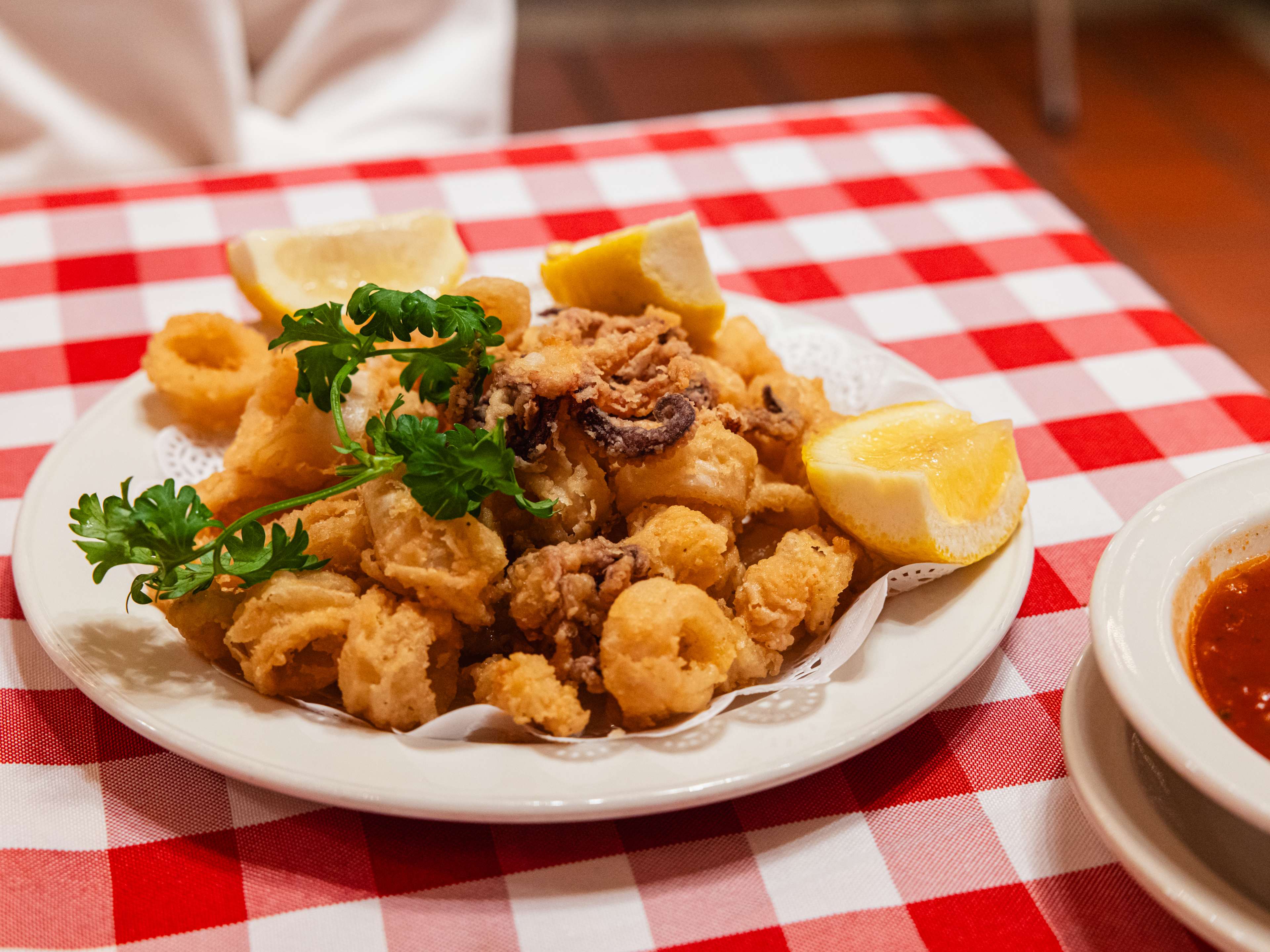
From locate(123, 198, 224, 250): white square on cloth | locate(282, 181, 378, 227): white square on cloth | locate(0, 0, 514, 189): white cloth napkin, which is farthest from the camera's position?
locate(0, 0, 514, 189): white cloth napkin

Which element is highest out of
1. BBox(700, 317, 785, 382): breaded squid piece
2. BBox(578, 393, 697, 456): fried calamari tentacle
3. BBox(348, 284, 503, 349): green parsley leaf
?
BBox(348, 284, 503, 349): green parsley leaf

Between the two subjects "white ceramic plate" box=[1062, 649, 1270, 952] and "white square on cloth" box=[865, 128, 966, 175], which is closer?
"white ceramic plate" box=[1062, 649, 1270, 952]

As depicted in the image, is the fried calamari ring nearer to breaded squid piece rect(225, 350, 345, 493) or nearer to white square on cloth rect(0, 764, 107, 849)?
breaded squid piece rect(225, 350, 345, 493)

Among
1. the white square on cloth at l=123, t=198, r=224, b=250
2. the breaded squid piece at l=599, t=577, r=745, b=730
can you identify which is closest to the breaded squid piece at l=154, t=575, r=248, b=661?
the breaded squid piece at l=599, t=577, r=745, b=730

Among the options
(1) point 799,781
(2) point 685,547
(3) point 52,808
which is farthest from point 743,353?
(3) point 52,808

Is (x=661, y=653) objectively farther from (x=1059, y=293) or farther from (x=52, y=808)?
(x=1059, y=293)

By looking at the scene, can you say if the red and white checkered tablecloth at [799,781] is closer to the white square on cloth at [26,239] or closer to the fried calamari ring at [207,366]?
the white square on cloth at [26,239]

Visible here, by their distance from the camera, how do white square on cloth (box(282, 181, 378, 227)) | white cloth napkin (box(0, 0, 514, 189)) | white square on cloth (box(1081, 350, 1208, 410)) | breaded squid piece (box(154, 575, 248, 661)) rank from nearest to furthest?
1. breaded squid piece (box(154, 575, 248, 661))
2. white square on cloth (box(1081, 350, 1208, 410))
3. white square on cloth (box(282, 181, 378, 227))
4. white cloth napkin (box(0, 0, 514, 189))
